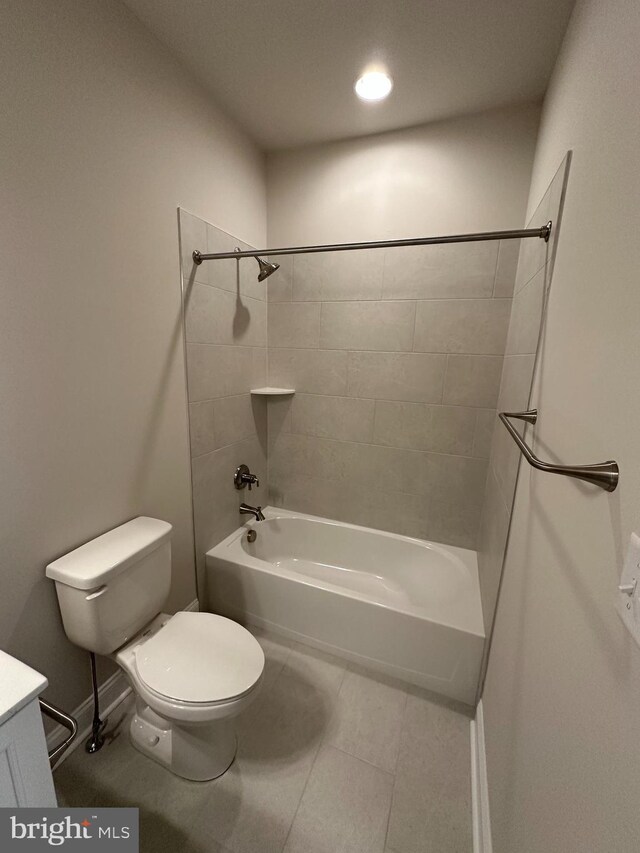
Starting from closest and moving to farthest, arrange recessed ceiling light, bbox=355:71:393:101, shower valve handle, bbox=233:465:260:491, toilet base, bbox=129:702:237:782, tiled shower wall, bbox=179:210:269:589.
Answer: toilet base, bbox=129:702:237:782 → recessed ceiling light, bbox=355:71:393:101 → tiled shower wall, bbox=179:210:269:589 → shower valve handle, bbox=233:465:260:491

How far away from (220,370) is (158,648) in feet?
4.10

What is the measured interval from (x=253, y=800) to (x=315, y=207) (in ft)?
8.76

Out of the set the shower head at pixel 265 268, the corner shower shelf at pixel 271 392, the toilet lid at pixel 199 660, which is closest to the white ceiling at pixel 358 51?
the shower head at pixel 265 268

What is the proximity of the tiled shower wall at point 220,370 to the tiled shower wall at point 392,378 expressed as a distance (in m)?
0.17

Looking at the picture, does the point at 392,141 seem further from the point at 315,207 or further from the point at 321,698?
the point at 321,698

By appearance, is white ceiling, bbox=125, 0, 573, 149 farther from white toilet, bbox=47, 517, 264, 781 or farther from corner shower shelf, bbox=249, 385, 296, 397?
white toilet, bbox=47, 517, 264, 781

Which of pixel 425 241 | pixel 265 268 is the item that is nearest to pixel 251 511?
pixel 265 268

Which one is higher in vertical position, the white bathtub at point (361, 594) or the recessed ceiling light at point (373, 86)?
the recessed ceiling light at point (373, 86)

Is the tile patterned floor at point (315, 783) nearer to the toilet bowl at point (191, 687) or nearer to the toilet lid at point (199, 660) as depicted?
the toilet bowl at point (191, 687)

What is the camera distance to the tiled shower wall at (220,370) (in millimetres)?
1618

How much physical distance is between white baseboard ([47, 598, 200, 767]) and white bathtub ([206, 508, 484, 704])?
1.83ft

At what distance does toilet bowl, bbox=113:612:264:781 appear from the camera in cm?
107

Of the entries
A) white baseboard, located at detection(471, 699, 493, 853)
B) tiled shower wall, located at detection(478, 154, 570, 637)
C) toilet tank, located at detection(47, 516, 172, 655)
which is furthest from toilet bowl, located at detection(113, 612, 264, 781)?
tiled shower wall, located at detection(478, 154, 570, 637)

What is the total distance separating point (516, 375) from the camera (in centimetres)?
141
